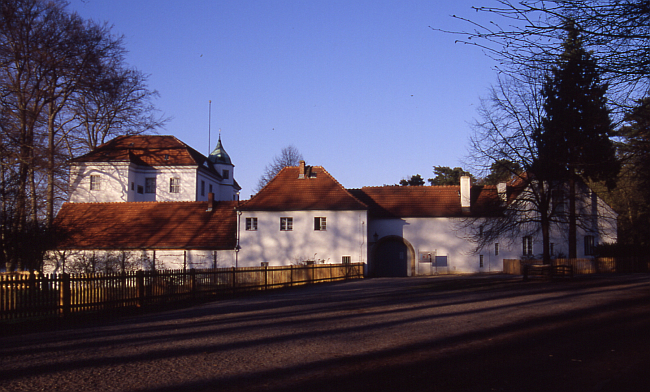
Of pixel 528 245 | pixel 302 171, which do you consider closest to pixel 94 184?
pixel 302 171

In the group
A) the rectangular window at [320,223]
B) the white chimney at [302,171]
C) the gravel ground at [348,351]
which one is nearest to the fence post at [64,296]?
the gravel ground at [348,351]

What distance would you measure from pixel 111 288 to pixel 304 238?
81.3 ft

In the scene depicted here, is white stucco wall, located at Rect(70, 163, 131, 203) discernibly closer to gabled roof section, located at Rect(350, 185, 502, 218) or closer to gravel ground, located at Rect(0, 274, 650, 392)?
gabled roof section, located at Rect(350, 185, 502, 218)

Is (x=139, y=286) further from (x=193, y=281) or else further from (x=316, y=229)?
(x=316, y=229)

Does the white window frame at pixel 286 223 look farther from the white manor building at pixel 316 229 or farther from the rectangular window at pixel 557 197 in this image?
the rectangular window at pixel 557 197

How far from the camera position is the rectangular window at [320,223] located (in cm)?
4009

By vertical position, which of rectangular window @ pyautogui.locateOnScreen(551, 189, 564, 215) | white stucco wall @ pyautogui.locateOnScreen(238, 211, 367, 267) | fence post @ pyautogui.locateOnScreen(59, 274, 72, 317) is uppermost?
rectangular window @ pyautogui.locateOnScreen(551, 189, 564, 215)

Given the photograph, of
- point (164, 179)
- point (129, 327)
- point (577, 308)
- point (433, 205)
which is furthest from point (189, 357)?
point (164, 179)

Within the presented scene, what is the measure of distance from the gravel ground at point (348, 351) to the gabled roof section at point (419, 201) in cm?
2735

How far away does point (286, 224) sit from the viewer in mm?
40188

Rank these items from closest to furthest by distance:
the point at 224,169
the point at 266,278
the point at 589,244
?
the point at 266,278 < the point at 589,244 < the point at 224,169

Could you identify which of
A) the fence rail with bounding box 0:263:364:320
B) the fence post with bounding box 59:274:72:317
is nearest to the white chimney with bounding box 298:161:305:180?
the fence rail with bounding box 0:263:364:320

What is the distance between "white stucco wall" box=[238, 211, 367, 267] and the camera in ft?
130

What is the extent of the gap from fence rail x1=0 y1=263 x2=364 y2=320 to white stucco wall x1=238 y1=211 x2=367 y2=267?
15.1 metres
